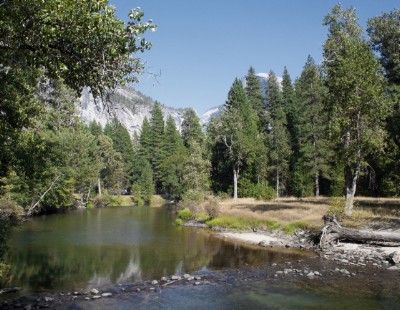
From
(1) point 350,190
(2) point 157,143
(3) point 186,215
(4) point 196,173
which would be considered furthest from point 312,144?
(2) point 157,143

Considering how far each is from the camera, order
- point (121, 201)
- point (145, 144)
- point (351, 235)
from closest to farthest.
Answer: point (351, 235), point (121, 201), point (145, 144)

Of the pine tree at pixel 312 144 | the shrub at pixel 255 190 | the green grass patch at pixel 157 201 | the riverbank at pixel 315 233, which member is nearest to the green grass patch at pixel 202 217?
the riverbank at pixel 315 233

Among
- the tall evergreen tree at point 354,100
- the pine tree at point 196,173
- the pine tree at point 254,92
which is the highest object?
the pine tree at point 254,92

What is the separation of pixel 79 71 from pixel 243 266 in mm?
17522

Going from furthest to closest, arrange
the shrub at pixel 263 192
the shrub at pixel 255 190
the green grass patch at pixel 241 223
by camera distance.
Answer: the shrub at pixel 255 190, the shrub at pixel 263 192, the green grass patch at pixel 241 223

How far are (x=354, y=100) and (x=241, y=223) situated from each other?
602 inches

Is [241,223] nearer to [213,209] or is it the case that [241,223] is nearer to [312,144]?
[213,209]

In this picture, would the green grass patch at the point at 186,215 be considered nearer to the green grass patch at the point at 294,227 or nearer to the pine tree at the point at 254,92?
the green grass patch at the point at 294,227

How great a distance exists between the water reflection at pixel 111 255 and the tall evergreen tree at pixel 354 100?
11.9 m

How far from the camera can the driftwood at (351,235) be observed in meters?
24.6

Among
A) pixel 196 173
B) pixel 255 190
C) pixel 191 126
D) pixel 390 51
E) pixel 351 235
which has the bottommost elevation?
pixel 351 235

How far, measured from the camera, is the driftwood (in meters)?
24.6

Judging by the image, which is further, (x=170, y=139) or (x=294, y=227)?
(x=170, y=139)

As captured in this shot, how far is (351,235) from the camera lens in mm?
26219
